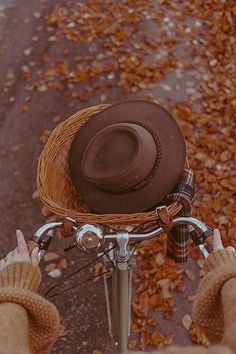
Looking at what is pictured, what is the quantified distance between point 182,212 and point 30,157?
2602mm

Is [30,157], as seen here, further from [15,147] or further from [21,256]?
[21,256]

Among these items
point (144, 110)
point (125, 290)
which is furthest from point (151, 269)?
point (144, 110)

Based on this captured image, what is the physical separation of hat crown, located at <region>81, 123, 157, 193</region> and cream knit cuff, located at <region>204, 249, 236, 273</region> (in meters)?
0.49

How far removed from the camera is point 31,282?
79.4 inches

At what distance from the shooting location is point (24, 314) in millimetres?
1891

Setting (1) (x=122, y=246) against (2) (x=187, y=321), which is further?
(2) (x=187, y=321)

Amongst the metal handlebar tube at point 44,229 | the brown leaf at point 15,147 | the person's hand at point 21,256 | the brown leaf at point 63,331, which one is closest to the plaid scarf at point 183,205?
the metal handlebar tube at point 44,229

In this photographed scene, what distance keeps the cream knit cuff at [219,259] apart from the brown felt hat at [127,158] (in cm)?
42

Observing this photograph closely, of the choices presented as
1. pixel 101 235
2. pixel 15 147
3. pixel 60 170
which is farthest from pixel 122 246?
pixel 15 147

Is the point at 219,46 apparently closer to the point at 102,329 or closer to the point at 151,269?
the point at 151,269

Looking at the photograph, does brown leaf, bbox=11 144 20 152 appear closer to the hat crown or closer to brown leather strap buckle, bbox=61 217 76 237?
the hat crown

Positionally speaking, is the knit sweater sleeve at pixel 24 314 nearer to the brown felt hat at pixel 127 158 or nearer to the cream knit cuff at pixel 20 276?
the cream knit cuff at pixel 20 276

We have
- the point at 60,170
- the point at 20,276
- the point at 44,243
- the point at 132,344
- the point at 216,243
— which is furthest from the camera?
the point at 132,344

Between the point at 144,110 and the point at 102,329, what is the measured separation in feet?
5.90
